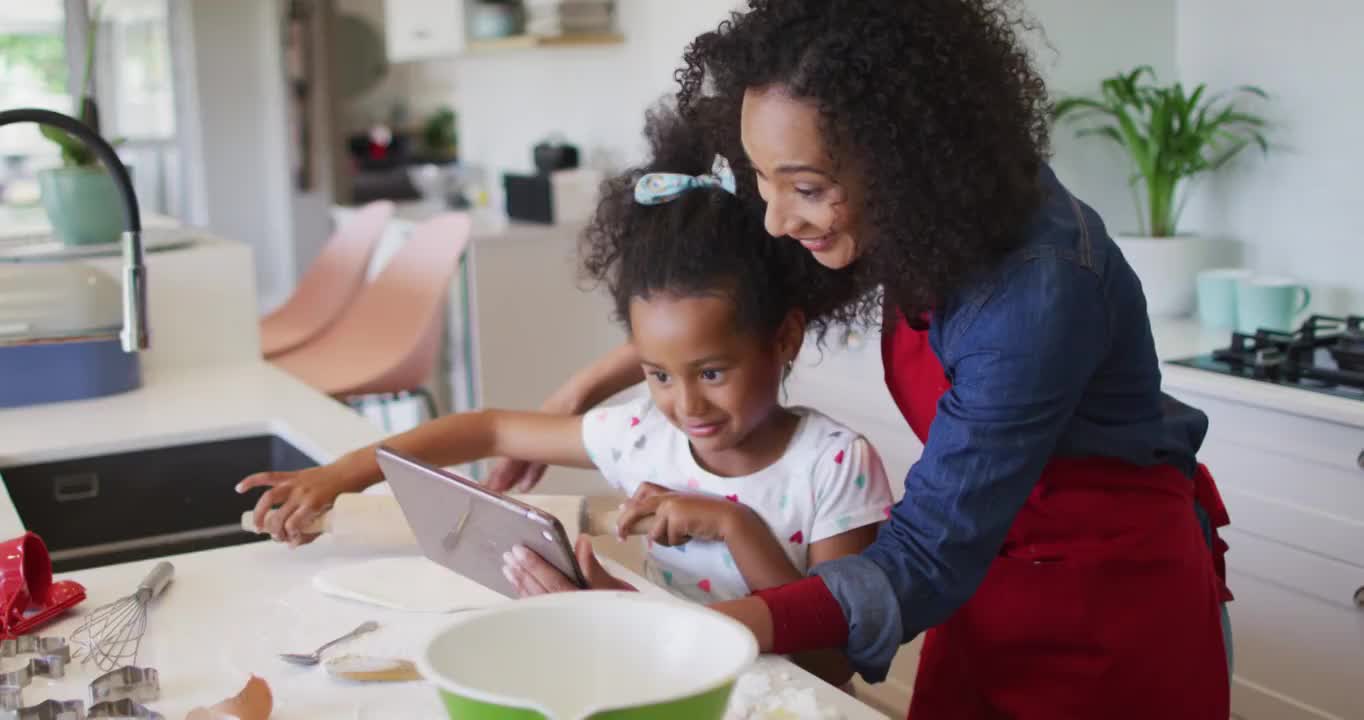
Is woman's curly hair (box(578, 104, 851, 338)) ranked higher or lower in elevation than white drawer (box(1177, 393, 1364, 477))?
higher

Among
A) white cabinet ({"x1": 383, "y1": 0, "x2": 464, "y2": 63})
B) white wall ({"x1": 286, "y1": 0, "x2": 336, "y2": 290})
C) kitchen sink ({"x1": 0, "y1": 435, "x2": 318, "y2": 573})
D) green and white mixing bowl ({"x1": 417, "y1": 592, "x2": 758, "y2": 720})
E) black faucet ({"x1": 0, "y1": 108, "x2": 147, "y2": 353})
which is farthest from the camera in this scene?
white wall ({"x1": 286, "y1": 0, "x2": 336, "y2": 290})

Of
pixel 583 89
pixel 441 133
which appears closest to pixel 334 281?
pixel 583 89

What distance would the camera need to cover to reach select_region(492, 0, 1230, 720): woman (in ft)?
3.28

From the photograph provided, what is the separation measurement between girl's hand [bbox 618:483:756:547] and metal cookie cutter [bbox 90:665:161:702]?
403 mm

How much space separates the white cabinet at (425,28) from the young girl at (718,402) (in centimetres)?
341

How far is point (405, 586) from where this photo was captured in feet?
4.06

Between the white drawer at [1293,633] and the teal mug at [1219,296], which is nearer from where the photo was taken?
the white drawer at [1293,633]

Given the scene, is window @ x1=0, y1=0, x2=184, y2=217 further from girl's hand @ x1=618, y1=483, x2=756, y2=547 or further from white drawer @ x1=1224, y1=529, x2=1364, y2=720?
girl's hand @ x1=618, y1=483, x2=756, y2=547

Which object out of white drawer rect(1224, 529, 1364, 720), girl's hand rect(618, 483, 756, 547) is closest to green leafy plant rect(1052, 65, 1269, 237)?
white drawer rect(1224, 529, 1364, 720)

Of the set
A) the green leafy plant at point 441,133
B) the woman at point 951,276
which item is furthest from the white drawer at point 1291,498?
the green leafy plant at point 441,133

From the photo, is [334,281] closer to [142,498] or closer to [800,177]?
[142,498]

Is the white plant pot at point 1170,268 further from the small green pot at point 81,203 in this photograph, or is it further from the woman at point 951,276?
the small green pot at point 81,203

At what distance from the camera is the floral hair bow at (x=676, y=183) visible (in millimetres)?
1347

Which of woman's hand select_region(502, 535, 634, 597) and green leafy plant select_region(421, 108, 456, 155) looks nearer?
woman's hand select_region(502, 535, 634, 597)
